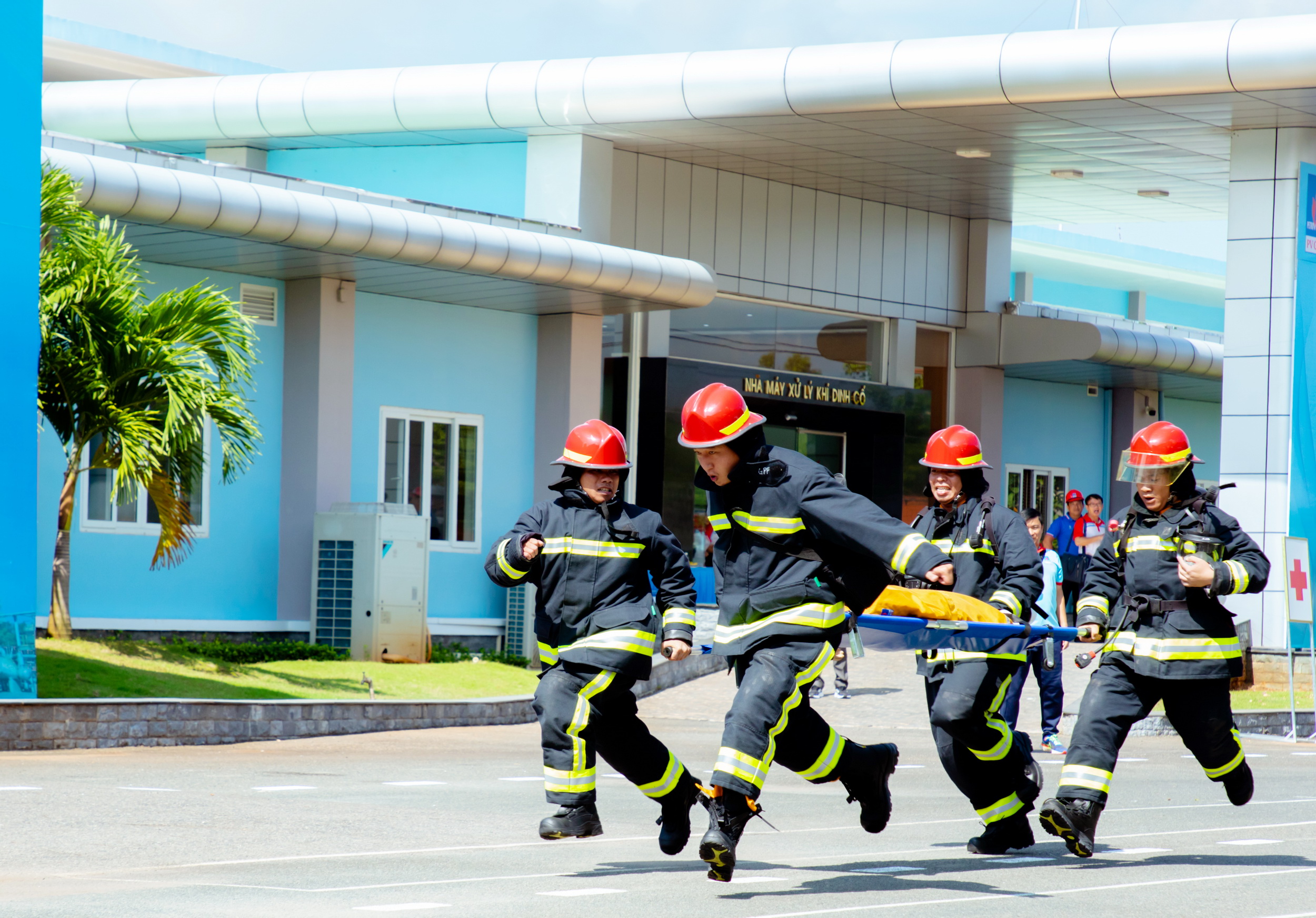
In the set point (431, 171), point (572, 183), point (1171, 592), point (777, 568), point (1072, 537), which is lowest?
point (1072, 537)

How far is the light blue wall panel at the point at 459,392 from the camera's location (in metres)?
20.7

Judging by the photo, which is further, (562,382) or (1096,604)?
(562,382)

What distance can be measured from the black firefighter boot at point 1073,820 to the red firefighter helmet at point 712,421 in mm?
1954

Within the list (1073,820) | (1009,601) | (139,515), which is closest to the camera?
(1073,820)

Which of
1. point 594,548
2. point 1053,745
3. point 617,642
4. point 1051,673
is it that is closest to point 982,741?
point 617,642

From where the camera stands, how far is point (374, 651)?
61.8 ft

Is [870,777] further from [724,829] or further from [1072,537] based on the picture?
[1072,537]

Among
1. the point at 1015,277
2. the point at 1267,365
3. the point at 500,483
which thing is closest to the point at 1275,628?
the point at 1267,365

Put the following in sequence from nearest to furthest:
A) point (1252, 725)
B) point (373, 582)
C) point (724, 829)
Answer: point (724, 829), point (1252, 725), point (373, 582)

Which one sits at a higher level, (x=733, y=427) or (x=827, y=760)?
(x=733, y=427)

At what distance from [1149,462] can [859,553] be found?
1644mm

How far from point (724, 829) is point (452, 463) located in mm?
15435

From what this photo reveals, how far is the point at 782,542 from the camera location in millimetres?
6922

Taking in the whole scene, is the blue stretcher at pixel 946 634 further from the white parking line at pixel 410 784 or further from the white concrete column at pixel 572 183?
the white concrete column at pixel 572 183
